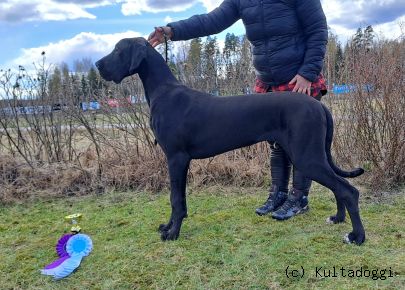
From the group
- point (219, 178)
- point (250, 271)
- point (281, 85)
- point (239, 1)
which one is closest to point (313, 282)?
point (250, 271)

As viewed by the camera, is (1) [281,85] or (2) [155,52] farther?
(1) [281,85]

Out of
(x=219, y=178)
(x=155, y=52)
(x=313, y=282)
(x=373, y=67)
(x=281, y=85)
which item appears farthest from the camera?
(x=219, y=178)

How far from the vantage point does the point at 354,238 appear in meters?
3.09

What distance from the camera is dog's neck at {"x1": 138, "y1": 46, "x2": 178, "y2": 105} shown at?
3.30 metres

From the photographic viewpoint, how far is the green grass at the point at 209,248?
266cm

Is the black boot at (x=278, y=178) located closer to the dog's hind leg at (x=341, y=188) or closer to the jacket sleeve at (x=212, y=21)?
the dog's hind leg at (x=341, y=188)

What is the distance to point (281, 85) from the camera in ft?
11.8

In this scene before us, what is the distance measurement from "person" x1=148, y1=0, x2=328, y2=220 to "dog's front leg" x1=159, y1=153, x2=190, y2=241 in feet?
3.11

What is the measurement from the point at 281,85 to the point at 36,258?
2.51 meters

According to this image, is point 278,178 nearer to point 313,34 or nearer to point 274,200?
point 274,200

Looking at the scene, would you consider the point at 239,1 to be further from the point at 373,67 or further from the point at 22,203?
the point at 22,203

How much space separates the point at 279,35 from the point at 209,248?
187 centimetres

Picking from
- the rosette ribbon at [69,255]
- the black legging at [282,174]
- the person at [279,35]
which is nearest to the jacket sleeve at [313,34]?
the person at [279,35]

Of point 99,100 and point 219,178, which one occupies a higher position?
point 99,100
